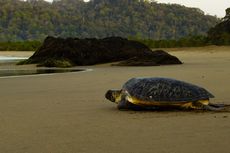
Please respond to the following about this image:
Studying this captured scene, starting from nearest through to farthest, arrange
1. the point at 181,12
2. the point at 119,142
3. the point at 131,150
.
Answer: the point at 131,150 → the point at 119,142 → the point at 181,12

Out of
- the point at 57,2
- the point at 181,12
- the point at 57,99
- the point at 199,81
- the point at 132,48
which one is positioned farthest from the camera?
the point at 57,2

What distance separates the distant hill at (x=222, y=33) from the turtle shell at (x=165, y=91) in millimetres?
24781

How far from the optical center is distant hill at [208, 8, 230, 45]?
30.8 m

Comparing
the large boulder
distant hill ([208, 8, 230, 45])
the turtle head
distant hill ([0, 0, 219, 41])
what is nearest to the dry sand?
the turtle head

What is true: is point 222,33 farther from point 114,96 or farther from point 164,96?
point 164,96

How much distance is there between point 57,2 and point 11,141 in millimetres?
108891

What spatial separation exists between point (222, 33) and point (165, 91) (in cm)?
2807

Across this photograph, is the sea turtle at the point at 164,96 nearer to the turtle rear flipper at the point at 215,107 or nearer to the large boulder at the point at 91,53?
the turtle rear flipper at the point at 215,107

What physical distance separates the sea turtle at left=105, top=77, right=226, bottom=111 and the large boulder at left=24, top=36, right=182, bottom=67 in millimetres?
11871

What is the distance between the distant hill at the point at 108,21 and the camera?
7006 centimetres

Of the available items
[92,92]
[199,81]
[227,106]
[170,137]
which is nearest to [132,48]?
[199,81]

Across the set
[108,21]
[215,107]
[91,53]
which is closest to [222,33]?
[91,53]

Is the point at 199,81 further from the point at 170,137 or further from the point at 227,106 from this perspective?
the point at 170,137

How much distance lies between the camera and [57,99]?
708 centimetres
